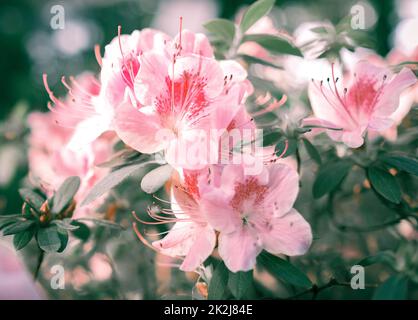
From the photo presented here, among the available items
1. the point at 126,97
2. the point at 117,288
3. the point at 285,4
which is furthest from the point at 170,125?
the point at 285,4

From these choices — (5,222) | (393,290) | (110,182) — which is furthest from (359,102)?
(5,222)

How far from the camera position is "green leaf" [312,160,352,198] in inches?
39.2

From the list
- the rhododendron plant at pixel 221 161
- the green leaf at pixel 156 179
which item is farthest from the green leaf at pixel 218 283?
the green leaf at pixel 156 179

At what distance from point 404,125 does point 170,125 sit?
617 millimetres

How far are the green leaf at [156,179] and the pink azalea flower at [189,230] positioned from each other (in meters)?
0.02

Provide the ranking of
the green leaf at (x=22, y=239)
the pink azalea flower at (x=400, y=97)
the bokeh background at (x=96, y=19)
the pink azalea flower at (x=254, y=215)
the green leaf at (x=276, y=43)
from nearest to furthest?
the pink azalea flower at (x=254, y=215) < the green leaf at (x=22, y=239) < the green leaf at (x=276, y=43) < the pink azalea flower at (x=400, y=97) < the bokeh background at (x=96, y=19)

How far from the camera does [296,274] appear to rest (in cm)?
87

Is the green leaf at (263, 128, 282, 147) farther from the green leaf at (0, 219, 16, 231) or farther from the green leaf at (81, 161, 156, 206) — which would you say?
the green leaf at (0, 219, 16, 231)

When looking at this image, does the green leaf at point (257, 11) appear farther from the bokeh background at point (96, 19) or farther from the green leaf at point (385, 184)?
the bokeh background at point (96, 19)

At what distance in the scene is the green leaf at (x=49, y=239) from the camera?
2.89 feet

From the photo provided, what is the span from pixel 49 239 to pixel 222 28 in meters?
0.55

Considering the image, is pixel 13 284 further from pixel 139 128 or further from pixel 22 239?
pixel 139 128

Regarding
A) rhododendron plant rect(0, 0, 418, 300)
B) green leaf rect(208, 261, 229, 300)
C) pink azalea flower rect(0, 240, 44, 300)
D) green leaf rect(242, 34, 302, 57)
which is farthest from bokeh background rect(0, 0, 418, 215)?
green leaf rect(208, 261, 229, 300)
